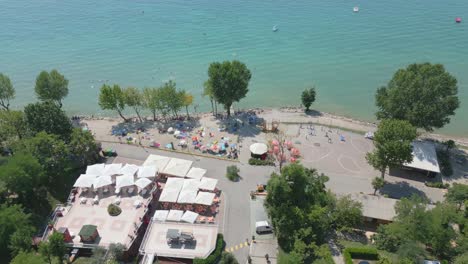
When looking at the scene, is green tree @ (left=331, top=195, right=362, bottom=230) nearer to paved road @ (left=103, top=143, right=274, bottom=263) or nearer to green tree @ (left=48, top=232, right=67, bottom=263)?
paved road @ (left=103, top=143, right=274, bottom=263)

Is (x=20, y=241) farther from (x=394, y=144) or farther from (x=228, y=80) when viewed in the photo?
(x=394, y=144)

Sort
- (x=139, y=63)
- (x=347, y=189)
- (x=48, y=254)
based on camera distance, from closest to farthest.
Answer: (x=48, y=254) < (x=347, y=189) < (x=139, y=63)

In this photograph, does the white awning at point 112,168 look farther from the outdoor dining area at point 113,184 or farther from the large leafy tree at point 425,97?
the large leafy tree at point 425,97

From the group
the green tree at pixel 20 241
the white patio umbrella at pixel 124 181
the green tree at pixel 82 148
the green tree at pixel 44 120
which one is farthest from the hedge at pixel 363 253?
the green tree at pixel 44 120

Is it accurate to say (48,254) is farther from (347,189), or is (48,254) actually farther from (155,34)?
(155,34)

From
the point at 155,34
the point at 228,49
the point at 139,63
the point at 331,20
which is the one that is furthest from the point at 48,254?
the point at 331,20

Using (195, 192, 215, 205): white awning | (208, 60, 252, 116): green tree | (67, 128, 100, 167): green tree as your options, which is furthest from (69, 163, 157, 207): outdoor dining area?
(208, 60, 252, 116): green tree

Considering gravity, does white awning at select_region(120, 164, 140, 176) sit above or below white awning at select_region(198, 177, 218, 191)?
above
